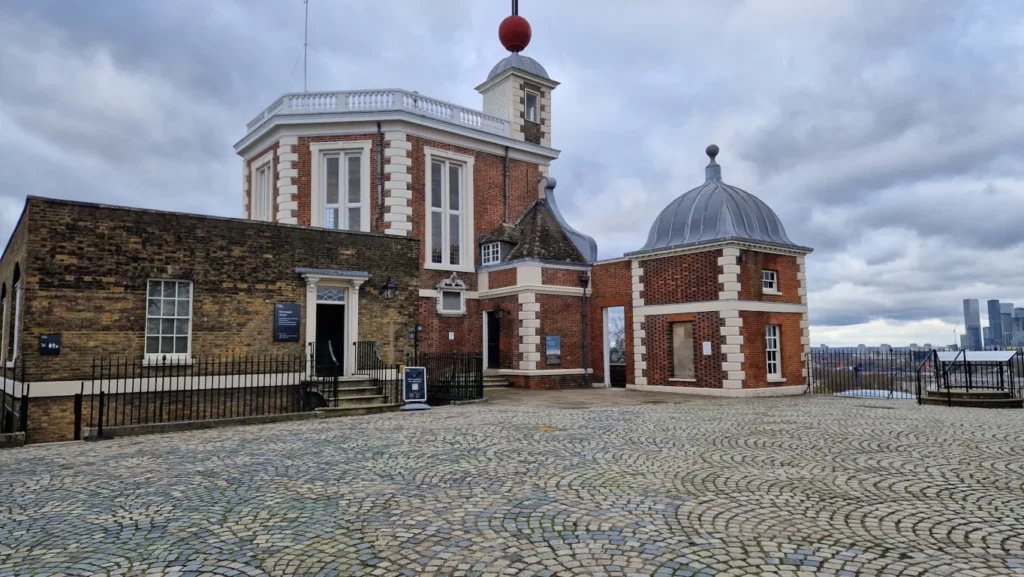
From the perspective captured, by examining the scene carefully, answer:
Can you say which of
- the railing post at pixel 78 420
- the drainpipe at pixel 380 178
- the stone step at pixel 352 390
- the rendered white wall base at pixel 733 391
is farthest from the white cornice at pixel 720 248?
the railing post at pixel 78 420

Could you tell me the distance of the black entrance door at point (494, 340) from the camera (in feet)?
77.8

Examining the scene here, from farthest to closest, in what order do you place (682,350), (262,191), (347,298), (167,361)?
(262,191), (682,350), (347,298), (167,361)

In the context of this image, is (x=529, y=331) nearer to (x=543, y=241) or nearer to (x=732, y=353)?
(x=543, y=241)

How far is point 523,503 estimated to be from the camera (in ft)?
19.9

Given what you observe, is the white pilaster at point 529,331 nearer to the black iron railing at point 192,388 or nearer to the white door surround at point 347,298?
the white door surround at point 347,298

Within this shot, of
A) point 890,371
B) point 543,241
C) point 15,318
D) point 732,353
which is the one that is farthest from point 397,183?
point 890,371

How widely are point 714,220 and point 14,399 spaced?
60.8 ft

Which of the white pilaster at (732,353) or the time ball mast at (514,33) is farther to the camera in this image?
the time ball mast at (514,33)

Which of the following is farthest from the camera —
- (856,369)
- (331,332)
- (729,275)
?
(856,369)

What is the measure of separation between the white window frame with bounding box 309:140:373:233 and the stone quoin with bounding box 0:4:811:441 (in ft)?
0.20

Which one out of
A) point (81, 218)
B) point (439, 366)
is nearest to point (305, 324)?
point (81, 218)

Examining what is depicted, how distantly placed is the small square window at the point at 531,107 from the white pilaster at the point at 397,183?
6642 mm

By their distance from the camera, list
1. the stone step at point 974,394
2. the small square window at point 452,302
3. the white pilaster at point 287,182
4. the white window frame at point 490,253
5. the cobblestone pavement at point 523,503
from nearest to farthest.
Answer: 1. the cobblestone pavement at point 523,503
2. the stone step at point 974,394
3. the white pilaster at point 287,182
4. the small square window at point 452,302
5. the white window frame at point 490,253

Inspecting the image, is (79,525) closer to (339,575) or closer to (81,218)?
(339,575)
